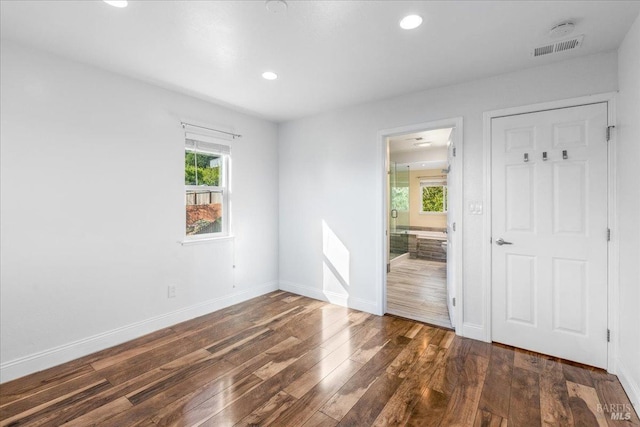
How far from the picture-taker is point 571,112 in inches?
96.9

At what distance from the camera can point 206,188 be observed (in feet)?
11.8

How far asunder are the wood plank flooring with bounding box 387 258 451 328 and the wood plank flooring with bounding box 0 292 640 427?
50 cm

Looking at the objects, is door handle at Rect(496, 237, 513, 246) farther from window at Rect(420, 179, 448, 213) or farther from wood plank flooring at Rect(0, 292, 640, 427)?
window at Rect(420, 179, 448, 213)

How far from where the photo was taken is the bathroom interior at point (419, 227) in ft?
12.7

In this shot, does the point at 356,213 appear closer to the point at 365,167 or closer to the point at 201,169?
the point at 365,167

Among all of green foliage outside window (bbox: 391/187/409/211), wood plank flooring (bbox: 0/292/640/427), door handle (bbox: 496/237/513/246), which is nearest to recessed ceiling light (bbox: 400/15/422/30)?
door handle (bbox: 496/237/513/246)

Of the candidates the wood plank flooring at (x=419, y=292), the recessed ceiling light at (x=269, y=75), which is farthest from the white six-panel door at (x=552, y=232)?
the recessed ceiling light at (x=269, y=75)

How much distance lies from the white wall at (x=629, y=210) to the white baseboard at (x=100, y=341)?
376cm

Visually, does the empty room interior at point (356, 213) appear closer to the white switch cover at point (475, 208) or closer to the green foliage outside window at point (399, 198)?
the white switch cover at point (475, 208)

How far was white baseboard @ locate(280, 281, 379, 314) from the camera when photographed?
11.9 ft

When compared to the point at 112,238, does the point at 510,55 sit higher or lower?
higher

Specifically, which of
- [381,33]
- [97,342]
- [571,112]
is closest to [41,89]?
[97,342]

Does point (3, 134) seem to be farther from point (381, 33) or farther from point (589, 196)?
point (589, 196)

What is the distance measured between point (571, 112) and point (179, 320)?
4.29 meters
